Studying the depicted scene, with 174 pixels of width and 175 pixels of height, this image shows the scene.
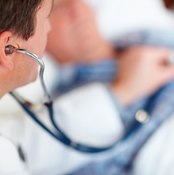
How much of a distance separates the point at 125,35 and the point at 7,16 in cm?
100

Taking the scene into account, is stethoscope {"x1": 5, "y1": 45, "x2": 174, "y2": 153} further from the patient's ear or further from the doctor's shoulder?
the doctor's shoulder

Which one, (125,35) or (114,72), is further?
(125,35)

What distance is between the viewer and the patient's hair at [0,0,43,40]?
0.75 metres

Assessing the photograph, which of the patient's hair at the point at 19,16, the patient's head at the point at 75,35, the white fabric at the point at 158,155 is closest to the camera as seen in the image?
the patient's hair at the point at 19,16

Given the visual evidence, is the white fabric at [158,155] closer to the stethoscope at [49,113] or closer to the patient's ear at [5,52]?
the stethoscope at [49,113]

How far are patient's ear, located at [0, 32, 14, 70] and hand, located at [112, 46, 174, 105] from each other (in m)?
0.65

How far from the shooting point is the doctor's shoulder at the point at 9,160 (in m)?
0.88

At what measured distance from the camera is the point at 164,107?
135 centimetres

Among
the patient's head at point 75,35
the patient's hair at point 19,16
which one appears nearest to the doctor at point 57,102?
the patient's hair at point 19,16

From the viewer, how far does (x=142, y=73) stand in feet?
4.76

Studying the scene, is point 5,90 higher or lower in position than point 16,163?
higher

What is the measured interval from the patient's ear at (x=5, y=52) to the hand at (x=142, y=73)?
0.65 meters

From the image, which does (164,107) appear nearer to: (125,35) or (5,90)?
(125,35)

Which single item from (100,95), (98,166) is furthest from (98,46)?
(98,166)
